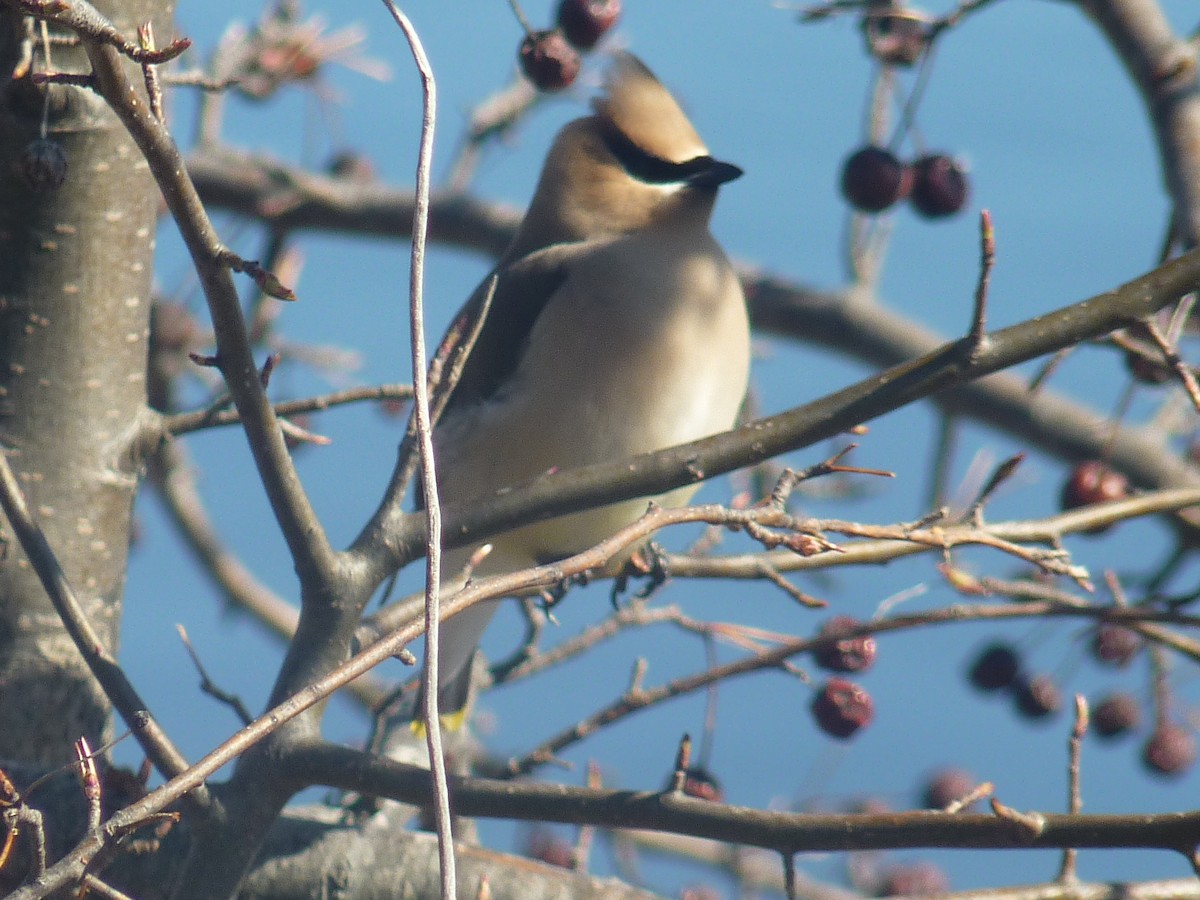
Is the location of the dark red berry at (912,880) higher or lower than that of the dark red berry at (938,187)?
lower

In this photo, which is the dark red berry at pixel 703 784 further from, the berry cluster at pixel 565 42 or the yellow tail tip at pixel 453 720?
the berry cluster at pixel 565 42

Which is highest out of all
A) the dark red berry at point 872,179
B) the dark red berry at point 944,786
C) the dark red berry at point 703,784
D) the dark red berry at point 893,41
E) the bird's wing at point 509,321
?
the dark red berry at point 893,41

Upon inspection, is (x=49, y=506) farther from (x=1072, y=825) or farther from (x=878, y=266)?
(x=878, y=266)

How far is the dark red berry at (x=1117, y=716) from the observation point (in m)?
2.65

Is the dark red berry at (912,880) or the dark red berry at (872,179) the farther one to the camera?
the dark red berry at (912,880)

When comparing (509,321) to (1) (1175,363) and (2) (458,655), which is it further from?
(1) (1175,363)

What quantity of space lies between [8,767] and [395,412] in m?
1.96

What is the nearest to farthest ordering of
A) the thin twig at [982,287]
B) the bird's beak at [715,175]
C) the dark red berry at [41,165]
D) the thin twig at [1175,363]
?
the thin twig at [982,287]
the thin twig at [1175,363]
the dark red berry at [41,165]
the bird's beak at [715,175]

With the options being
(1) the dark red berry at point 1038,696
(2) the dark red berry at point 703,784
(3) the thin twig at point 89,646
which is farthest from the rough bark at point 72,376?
(1) the dark red berry at point 1038,696

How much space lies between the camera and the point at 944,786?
269cm

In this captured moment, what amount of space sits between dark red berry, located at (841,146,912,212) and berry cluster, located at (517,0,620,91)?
17.1 inches

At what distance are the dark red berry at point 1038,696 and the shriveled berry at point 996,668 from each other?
51mm

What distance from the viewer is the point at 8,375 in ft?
5.81

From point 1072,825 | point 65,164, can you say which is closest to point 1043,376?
point 1072,825
